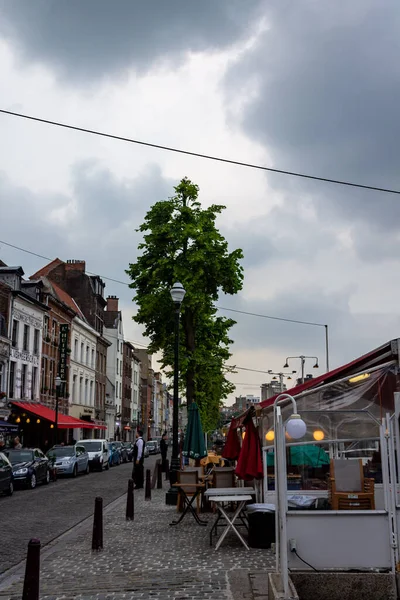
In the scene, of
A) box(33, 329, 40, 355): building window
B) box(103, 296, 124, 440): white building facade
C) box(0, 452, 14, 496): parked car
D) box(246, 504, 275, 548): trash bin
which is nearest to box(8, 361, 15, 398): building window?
box(33, 329, 40, 355): building window

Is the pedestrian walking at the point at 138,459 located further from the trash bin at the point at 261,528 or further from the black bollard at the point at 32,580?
the black bollard at the point at 32,580

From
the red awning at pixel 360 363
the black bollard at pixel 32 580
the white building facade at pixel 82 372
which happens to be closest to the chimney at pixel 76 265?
the white building facade at pixel 82 372

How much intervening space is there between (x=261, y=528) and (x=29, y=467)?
15144 millimetres

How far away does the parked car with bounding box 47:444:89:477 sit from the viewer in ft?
96.0

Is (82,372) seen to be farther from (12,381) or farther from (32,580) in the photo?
(32,580)

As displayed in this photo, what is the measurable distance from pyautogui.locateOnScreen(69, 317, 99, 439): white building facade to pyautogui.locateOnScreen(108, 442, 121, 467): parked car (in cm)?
1101

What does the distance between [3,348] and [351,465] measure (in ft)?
105

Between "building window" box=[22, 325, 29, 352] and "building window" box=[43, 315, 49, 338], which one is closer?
"building window" box=[22, 325, 29, 352]

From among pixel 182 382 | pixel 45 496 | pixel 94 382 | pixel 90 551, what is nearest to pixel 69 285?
pixel 94 382

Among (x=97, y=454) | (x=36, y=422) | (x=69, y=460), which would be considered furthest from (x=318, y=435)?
(x=36, y=422)

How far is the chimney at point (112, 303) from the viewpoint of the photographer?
79125mm

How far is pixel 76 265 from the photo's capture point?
62.8m

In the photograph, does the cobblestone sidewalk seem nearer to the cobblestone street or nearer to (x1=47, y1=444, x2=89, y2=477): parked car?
the cobblestone street

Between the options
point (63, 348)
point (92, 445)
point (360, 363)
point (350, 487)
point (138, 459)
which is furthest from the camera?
point (63, 348)
